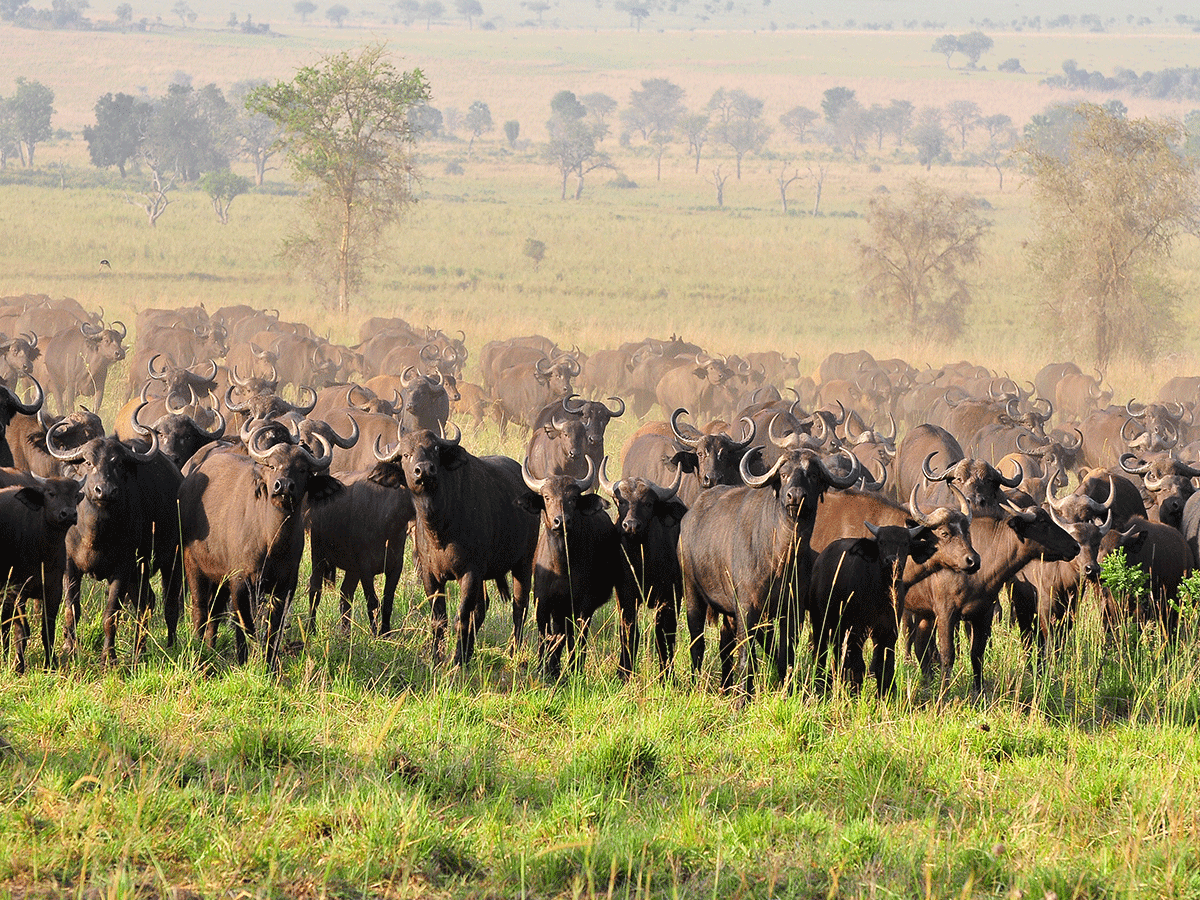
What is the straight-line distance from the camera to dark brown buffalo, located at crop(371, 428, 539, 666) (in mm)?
9281

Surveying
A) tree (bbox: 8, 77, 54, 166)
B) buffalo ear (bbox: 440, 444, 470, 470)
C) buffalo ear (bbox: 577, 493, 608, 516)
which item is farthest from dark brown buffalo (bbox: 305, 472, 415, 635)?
tree (bbox: 8, 77, 54, 166)

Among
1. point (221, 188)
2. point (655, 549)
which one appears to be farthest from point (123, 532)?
point (221, 188)

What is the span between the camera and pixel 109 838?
573 centimetres

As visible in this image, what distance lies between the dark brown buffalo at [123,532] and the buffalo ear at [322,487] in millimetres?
1205

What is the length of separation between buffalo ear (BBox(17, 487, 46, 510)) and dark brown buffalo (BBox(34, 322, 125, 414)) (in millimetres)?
12665

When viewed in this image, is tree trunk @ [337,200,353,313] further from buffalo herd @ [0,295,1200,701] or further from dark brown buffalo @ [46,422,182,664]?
dark brown buffalo @ [46,422,182,664]

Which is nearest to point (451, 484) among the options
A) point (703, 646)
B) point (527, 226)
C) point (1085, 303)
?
point (703, 646)

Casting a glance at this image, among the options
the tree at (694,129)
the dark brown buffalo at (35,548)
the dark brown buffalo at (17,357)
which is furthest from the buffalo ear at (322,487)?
the tree at (694,129)

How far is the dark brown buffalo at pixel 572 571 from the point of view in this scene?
914 centimetres

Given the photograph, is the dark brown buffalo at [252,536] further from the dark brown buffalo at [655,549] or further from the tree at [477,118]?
the tree at [477,118]

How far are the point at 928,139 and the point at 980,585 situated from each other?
10144 cm

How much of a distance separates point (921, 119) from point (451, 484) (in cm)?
12680

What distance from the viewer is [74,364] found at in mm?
20172

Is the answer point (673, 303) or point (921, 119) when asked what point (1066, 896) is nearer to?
point (673, 303)
